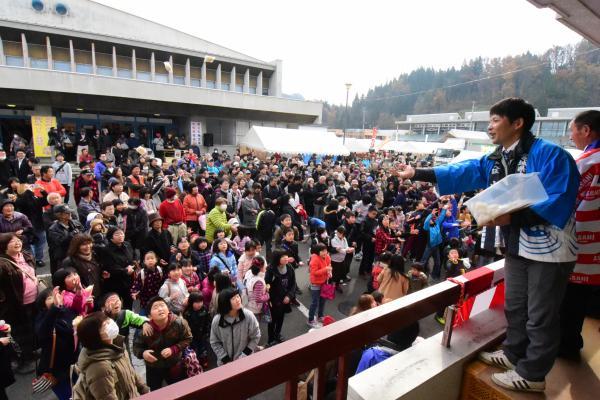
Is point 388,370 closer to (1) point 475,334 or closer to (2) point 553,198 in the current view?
(1) point 475,334

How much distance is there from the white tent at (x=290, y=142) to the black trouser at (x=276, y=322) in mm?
11002

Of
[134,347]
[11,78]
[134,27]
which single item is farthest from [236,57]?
→ [134,347]

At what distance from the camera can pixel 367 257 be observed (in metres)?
7.44

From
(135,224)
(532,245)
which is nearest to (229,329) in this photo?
(532,245)

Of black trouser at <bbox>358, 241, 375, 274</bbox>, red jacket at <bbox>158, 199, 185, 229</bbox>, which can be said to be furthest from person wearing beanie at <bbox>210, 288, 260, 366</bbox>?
black trouser at <bbox>358, 241, 375, 274</bbox>

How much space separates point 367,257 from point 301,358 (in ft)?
21.1

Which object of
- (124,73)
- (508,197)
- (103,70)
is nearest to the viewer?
(508,197)

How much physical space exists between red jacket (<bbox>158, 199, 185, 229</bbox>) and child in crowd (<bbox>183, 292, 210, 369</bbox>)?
263cm

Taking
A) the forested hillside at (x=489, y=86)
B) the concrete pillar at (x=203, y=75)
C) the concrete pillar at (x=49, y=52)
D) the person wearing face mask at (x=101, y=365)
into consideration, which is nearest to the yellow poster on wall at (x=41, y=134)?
the concrete pillar at (x=49, y=52)

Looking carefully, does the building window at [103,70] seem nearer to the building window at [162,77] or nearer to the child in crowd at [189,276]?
the building window at [162,77]

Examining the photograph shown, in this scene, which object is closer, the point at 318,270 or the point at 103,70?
the point at 318,270

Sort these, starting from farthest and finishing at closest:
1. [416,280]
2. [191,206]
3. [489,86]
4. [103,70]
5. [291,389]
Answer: [489,86], [103,70], [191,206], [416,280], [291,389]

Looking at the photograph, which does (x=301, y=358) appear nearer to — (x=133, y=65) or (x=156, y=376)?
(x=156, y=376)

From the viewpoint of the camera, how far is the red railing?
3.28ft
